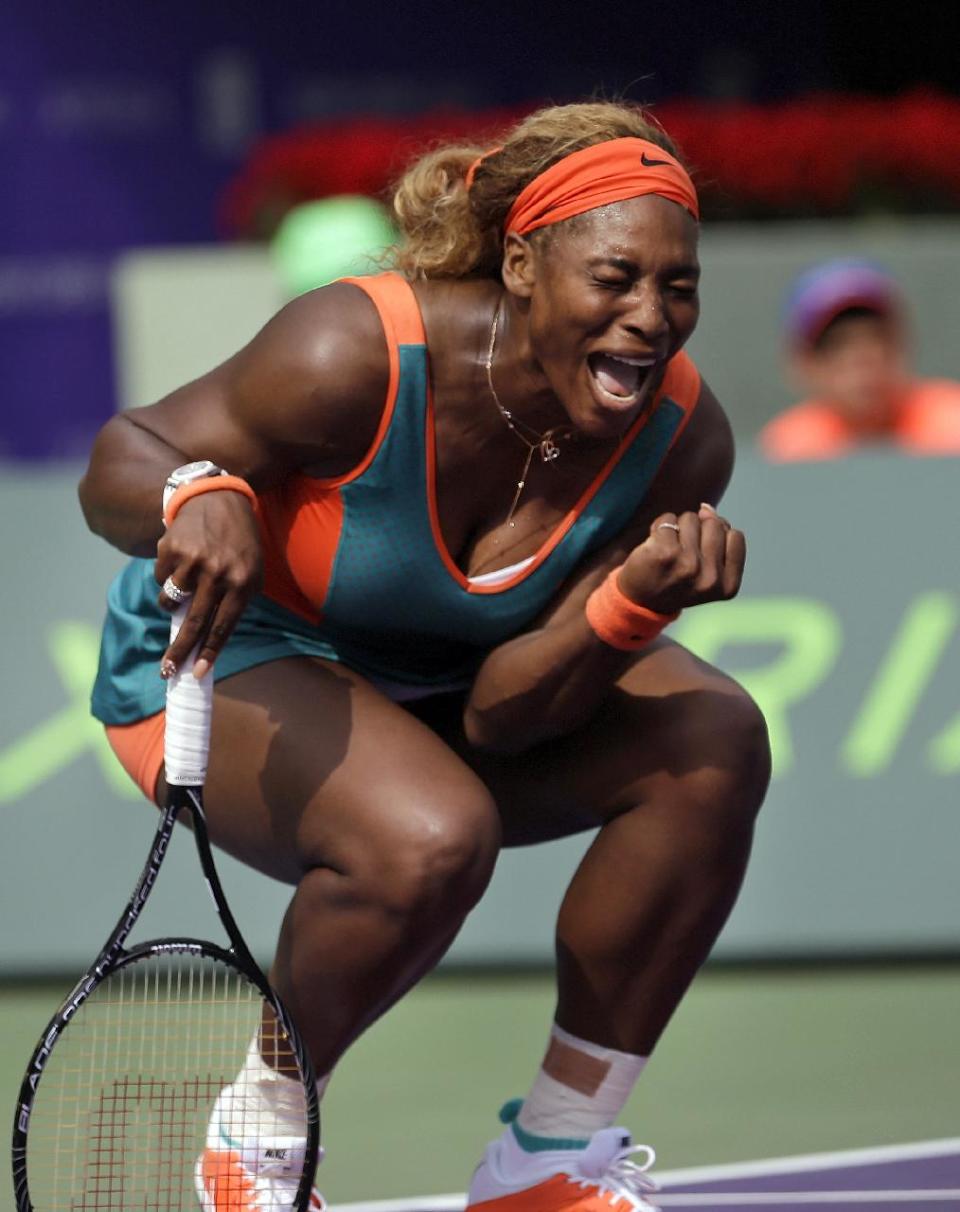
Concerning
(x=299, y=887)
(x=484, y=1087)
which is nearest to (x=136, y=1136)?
(x=299, y=887)

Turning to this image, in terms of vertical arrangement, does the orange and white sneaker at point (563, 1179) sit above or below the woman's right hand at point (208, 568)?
below

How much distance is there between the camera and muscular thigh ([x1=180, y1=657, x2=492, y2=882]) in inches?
105

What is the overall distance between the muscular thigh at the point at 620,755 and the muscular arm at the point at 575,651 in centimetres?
7

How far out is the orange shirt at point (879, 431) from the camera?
5750mm

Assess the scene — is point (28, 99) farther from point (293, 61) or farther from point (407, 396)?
point (407, 396)

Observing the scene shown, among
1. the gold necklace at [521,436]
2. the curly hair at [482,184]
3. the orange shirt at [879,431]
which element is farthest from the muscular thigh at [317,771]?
the orange shirt at [879,431]

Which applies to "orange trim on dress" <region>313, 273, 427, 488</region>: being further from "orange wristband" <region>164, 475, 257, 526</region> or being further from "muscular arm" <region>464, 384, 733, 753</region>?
"muscular arm" <region>464, 384, 733, 753</region>

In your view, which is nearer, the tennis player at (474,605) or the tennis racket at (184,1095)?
the tennis racket at (184,1095)

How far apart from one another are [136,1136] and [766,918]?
1.79 metres

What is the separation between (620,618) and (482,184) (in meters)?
0.60

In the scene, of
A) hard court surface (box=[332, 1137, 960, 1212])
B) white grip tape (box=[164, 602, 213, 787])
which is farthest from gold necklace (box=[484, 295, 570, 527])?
hard court surface (box=[332, 1137, 960, 1212])

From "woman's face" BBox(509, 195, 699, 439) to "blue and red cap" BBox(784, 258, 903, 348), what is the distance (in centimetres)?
314

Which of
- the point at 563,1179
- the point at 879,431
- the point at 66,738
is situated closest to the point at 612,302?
the point at 563,1179

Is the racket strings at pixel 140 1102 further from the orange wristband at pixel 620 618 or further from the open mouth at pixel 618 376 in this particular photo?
the open mouth at pixel 618 376
